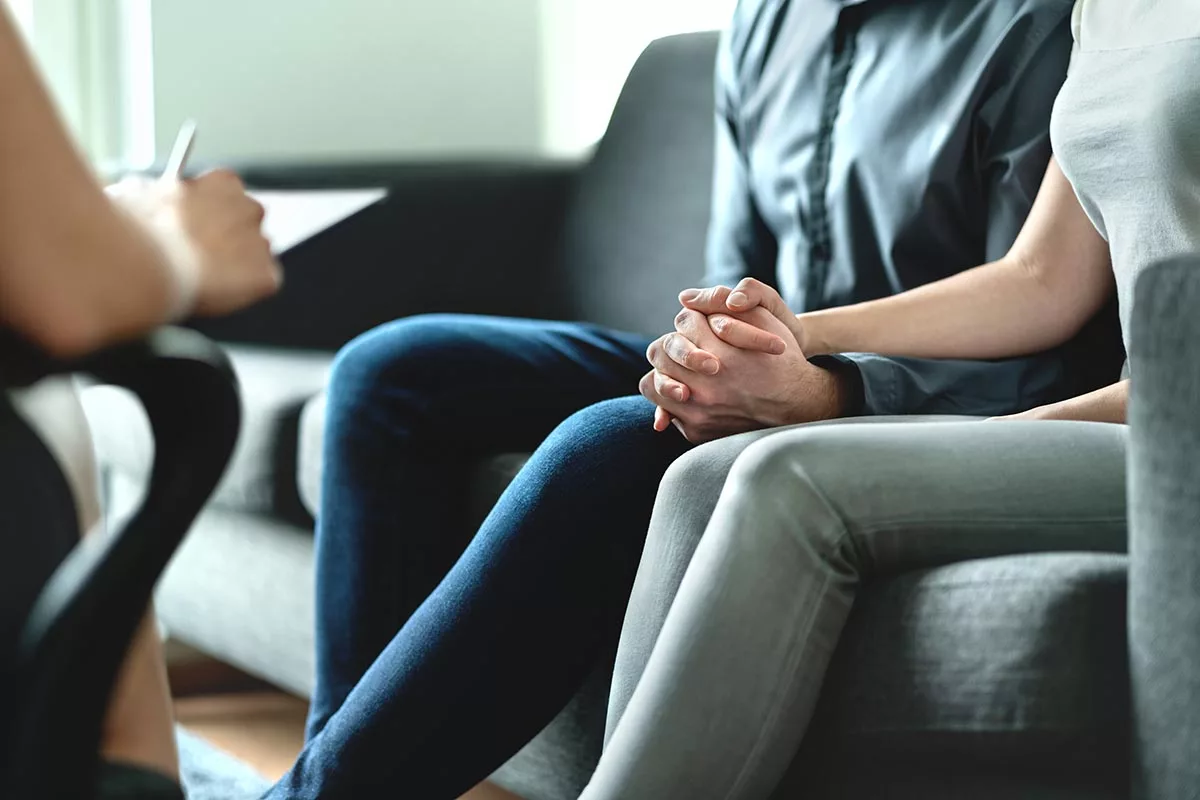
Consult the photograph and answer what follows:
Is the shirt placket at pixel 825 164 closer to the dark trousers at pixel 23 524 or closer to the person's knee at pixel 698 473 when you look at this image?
the person's knee at pixel 698 473

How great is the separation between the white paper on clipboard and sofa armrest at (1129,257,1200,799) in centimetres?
151

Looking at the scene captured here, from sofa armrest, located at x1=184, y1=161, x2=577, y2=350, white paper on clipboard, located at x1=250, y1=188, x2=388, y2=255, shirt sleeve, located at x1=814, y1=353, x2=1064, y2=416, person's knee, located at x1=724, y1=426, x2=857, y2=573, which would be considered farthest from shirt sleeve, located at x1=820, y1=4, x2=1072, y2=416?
white paper on clipboard, located at x1=250, y1=188, x2=388, y2=255

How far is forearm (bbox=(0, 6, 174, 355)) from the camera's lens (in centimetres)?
56

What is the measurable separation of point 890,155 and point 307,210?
107 cm

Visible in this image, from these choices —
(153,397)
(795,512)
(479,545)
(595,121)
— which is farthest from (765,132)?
(595,121)

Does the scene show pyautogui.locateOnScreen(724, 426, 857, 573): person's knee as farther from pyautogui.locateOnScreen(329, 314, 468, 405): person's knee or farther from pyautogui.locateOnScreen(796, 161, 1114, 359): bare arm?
pyautogui.locateOnScreen(329, 314, 468, 405): person's knee

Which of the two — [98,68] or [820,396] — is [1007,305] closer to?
[820,396]

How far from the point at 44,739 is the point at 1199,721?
1.95 ft

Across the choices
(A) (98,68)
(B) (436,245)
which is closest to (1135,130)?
(B) (436,245)

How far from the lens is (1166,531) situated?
0.77 m

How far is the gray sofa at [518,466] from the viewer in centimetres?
83

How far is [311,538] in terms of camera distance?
172 cm

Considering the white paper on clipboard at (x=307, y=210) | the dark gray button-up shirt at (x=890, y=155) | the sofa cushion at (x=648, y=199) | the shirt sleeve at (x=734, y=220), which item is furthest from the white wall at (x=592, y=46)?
the dark gray button-up shirt at (x=890, y=155)

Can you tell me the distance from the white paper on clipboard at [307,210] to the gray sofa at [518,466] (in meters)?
0.04
